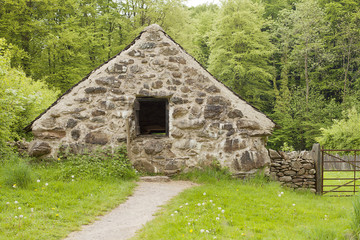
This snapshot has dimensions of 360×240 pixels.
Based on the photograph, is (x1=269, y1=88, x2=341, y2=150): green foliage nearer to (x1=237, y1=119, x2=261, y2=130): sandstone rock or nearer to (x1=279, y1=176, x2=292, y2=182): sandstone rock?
(x1=279, y1=176, x2=292, y2=182): sandstone rock

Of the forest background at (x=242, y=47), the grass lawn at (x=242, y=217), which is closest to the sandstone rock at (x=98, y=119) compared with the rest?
the grass lawn at (x=242, y=217)

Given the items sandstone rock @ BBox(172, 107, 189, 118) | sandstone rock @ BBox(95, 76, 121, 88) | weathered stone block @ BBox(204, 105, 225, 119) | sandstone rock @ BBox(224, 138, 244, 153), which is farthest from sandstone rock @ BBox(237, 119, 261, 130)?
sandstone rock @ BBox(95, 76, 121, 88)

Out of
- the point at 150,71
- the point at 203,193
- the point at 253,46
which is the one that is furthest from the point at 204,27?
the point at 203,193

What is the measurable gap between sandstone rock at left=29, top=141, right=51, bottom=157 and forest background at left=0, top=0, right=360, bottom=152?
12.1 meters

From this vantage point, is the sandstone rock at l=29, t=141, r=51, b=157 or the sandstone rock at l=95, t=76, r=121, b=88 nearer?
the sandstone rock at l=29, t=141, r=51, b=157

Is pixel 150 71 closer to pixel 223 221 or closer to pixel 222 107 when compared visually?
pixel 222 107

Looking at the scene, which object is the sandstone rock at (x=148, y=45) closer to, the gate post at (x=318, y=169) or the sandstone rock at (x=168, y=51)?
the sandstone rock at (x=168, y=51)

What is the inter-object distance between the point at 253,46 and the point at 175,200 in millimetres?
22207

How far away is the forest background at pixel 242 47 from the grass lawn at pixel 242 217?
46.0 ft

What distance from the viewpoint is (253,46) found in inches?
1005

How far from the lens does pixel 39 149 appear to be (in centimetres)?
766

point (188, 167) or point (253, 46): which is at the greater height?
point (253, 46)

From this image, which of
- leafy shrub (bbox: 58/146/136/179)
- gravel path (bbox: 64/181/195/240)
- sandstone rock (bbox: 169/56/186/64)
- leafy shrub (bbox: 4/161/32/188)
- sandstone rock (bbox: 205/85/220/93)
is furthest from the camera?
sandstone rock (bbox: 169/56/186/64)

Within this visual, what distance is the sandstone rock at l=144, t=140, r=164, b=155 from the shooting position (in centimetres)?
793
